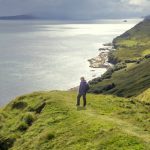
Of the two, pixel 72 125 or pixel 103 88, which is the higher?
pixel 72 125

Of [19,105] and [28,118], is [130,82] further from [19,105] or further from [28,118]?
[28,118]

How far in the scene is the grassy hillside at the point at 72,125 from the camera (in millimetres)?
26734

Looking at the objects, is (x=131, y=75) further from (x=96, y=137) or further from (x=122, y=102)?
(x=96, y=137)

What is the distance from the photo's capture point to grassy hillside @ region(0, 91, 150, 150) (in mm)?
26734

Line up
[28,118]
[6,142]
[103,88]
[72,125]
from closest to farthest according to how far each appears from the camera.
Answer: [72,125] → [6,142] → [28,118] → [103,88]

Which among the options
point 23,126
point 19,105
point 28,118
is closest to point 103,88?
point 19,105

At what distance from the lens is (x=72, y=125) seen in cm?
3209

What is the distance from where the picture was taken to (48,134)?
31094 millimetres

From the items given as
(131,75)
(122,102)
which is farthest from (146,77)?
(122,102)

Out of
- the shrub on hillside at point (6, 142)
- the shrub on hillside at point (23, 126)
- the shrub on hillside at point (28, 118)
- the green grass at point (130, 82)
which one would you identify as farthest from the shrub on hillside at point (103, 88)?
the shrub on hillside at point (6, 142)

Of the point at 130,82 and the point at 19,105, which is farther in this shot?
the point at 130,82

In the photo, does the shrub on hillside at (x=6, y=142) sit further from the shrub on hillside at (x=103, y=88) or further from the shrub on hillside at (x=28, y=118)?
the shrub on hillside at (x=103, y=88)

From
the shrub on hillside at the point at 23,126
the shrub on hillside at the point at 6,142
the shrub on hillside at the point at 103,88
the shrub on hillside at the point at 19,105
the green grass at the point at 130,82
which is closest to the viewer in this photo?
the shrub on hillside at the point at 6,142

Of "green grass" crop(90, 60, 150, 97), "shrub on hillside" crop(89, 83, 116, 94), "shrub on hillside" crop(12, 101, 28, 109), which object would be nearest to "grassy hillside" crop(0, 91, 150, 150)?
"shrub on hillside" crop(12, 101, 28, 109)
